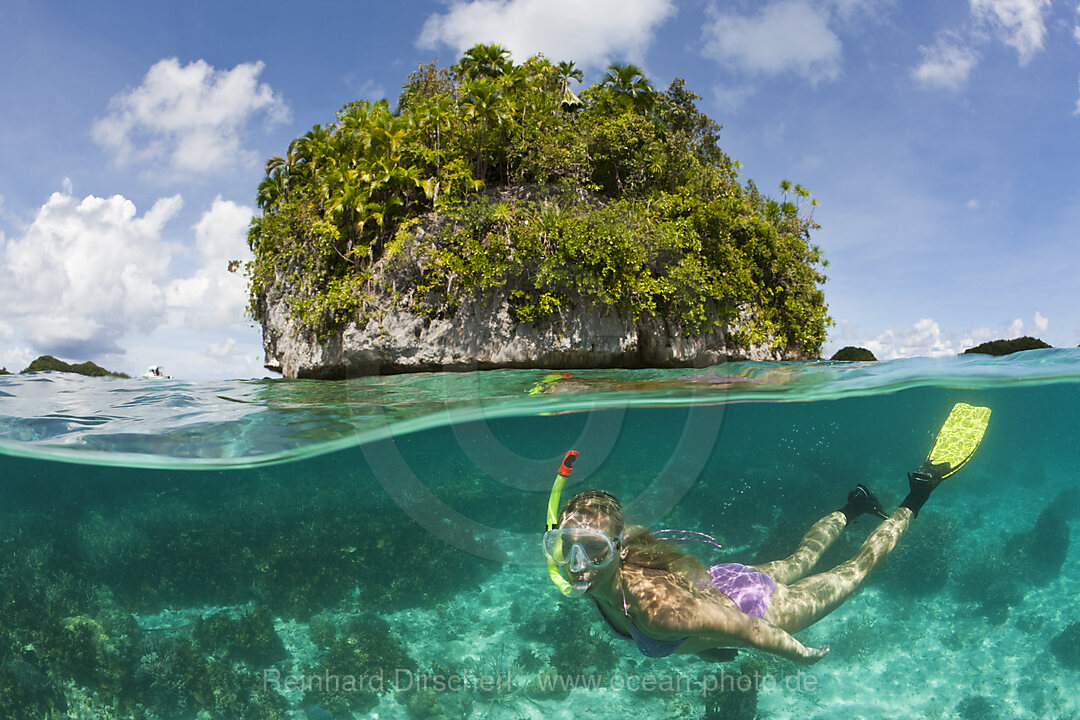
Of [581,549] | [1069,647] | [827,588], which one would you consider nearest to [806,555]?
[827,588]

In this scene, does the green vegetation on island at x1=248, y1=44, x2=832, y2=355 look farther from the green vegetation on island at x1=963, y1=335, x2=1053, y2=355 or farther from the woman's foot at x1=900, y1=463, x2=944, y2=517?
the woman's foot at x1=900, y1=463, x2=944, y2=517

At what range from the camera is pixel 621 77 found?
18406 millimetres

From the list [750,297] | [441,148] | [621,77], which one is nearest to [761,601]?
[750,297]

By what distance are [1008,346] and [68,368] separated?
837 inches

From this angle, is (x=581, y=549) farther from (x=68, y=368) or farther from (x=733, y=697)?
(x=68, y=368)

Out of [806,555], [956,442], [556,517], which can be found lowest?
[806,555]

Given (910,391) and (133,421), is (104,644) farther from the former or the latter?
(910,391)

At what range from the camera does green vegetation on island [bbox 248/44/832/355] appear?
12555 millimetres

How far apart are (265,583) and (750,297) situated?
43.3ft

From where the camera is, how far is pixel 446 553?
40.8 feet

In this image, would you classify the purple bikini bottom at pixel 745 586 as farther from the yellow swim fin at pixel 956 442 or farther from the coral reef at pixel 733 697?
the yellow swim fin at pixel 956 442

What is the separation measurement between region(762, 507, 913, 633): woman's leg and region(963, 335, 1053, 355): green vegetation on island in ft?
24.8

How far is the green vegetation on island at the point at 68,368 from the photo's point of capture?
1178cm

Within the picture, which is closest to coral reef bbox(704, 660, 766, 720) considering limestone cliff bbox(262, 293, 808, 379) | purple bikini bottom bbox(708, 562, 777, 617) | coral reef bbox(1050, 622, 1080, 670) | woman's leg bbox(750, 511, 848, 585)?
woman's leg bbox(750, 511, 848, 585)
